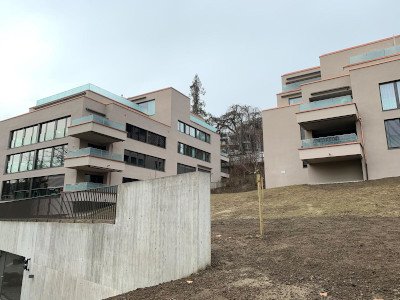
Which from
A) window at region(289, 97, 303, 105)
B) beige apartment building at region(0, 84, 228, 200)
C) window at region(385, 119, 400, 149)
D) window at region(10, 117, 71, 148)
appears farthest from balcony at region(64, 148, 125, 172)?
window at region(385, 119, 400, 149)

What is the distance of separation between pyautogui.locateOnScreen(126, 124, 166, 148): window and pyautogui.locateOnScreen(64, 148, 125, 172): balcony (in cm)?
515

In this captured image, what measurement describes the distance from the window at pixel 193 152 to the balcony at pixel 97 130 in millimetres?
12377

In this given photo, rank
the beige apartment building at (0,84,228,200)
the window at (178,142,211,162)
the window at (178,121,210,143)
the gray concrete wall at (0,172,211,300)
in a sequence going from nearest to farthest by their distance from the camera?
1. the gray concrete wall at (0,172,211,300)
2. the beige apartment building at (0,84,228,200)
3. the window at (178,142,211,162)
4. the window at (178,121,210,143)

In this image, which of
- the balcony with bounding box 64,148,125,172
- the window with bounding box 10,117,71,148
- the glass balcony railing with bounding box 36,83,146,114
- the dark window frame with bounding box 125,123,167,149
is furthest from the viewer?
the glass balcony railing with bounding box 36,83,146,114

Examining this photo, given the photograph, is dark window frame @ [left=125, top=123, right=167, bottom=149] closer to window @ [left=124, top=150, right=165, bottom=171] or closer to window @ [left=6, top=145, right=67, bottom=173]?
window @ [left=124, top=150, right=165, bottom=171]

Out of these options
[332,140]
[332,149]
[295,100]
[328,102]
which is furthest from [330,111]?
[295,100]

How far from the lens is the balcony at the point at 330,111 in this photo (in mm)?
21594

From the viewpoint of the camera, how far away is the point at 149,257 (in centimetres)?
750

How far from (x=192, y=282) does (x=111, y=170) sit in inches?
945

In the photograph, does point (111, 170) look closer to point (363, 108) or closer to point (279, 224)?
point (279, 224)

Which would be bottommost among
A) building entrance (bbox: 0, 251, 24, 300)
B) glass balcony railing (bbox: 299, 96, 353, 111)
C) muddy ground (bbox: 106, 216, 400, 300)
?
building entrance (bbox: 0, 251, 24, 300)

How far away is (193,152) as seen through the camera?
43.6m

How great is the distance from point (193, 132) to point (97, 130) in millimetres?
19421

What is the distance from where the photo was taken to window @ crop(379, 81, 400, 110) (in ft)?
70.3
